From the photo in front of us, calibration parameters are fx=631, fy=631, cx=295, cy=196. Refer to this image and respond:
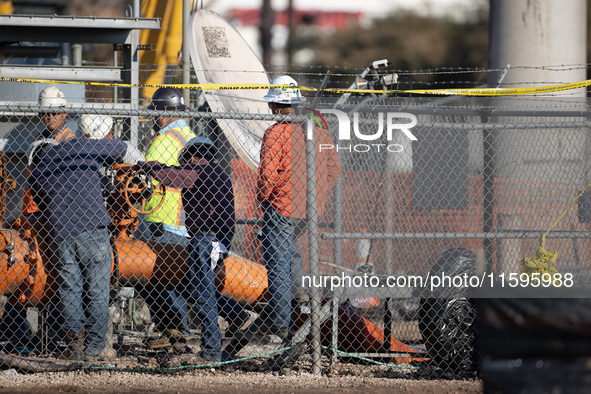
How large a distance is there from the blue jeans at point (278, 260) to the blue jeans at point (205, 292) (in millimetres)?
441

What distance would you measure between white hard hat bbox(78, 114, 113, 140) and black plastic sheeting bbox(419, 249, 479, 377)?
3.00m

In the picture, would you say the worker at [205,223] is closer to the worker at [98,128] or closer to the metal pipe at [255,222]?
the worker at [98,128]

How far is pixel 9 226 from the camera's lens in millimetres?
4879

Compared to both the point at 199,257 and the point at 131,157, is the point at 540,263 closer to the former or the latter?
the point at 199,257

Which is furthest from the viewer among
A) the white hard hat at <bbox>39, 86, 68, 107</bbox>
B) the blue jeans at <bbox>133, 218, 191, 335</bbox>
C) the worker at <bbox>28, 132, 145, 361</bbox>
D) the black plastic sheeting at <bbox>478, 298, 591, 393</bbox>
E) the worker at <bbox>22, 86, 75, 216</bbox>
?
the blue jeans at <bbox>133, 218, 191, 335</bbox>

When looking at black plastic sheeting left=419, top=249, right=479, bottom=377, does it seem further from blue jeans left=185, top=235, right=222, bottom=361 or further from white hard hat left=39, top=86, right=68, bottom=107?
white hard hat left=39, top=86, right=68, bottom=107

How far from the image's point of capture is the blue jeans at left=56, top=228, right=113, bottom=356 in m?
4.69

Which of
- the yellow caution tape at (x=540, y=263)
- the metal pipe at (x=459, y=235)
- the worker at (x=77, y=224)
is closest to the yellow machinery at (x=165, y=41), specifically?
the worker at (x=77, y=224)

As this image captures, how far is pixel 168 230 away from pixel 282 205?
122 centimetres

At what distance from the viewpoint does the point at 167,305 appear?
5.34 m

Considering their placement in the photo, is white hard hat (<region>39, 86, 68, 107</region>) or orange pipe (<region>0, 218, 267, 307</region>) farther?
white hard hat (<region>39, 86, 68, 107</region>)

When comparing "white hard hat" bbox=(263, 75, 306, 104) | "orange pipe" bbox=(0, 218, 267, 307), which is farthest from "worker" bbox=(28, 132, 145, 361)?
"white hard hat" bbox=(263, 75, 306, 104)

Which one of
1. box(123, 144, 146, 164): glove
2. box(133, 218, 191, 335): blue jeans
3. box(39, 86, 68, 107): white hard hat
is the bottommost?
box(133, 218, 191, 335): blue jeans

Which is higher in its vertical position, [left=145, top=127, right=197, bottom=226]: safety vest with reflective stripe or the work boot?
[left=145, top=127, right=197, bottom=226]: safety vest with reflective stripe
